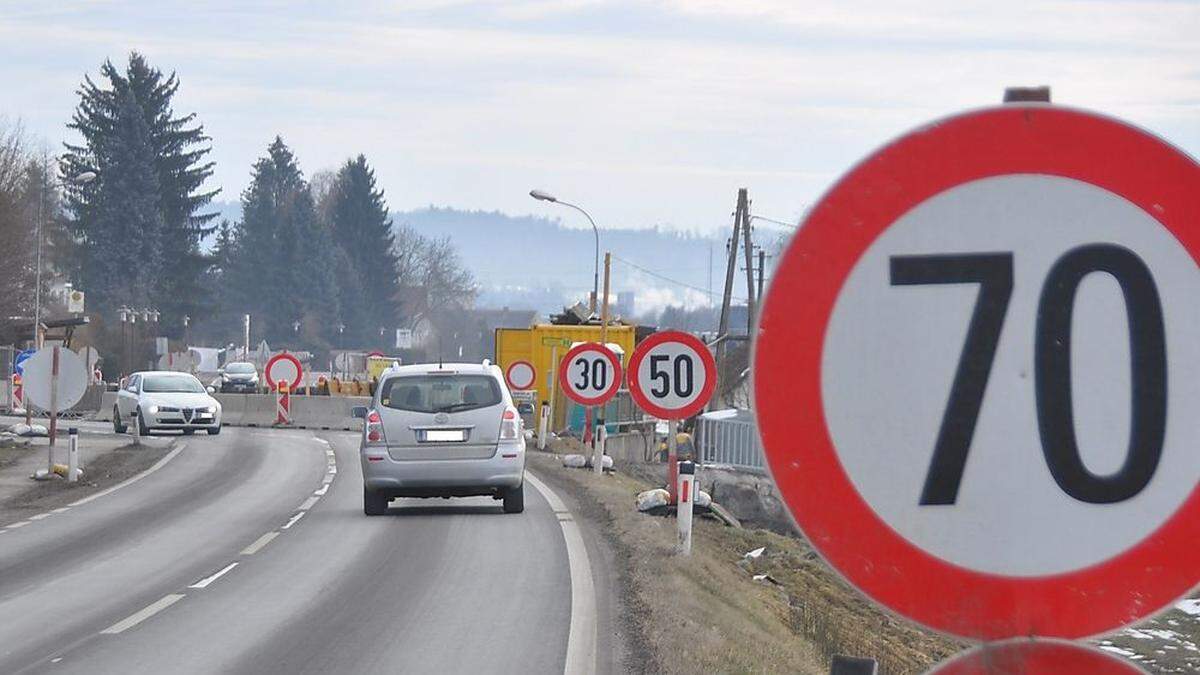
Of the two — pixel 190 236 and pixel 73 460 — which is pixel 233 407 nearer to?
pixel 73 460

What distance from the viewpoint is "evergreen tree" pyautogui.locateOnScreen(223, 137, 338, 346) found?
451 ft

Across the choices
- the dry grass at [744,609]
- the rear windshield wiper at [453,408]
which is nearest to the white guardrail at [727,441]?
the dry grass at [744,609]

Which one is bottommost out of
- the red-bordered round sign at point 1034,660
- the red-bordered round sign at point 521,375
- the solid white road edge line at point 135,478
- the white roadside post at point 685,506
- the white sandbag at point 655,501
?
the solid white road edge line at point 135,478

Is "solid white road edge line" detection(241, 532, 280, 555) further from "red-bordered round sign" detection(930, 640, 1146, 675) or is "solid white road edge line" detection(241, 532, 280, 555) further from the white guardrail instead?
"red-bordered round sign" detection(930, 640, 1146, 675)

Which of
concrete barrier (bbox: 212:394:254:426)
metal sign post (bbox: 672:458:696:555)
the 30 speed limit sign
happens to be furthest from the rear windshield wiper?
concrete barrier (bbox: 212:394:254:426)

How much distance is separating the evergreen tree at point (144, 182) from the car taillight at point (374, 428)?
8451 cm

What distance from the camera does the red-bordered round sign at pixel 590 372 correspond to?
2898 cm

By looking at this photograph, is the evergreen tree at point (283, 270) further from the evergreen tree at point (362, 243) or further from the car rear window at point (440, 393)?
the car rear window at point (440, 393)

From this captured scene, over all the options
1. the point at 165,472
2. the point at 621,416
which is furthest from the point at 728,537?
the point at 621,416

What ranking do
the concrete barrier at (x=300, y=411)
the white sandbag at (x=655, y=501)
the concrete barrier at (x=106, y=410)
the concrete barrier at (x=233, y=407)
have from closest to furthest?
the white sandbag at (x=655, y=501)
the concrete barrier at (x=300, y=411)
the concrete barrier at (x=233, y=407)
the concrete barrier at (x=106, y=410)

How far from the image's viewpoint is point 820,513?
284 cm

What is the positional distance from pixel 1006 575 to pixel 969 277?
1.42 feet

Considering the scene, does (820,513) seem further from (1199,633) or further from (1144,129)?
(1199,633)

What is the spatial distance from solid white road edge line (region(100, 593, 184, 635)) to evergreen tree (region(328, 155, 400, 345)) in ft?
431
